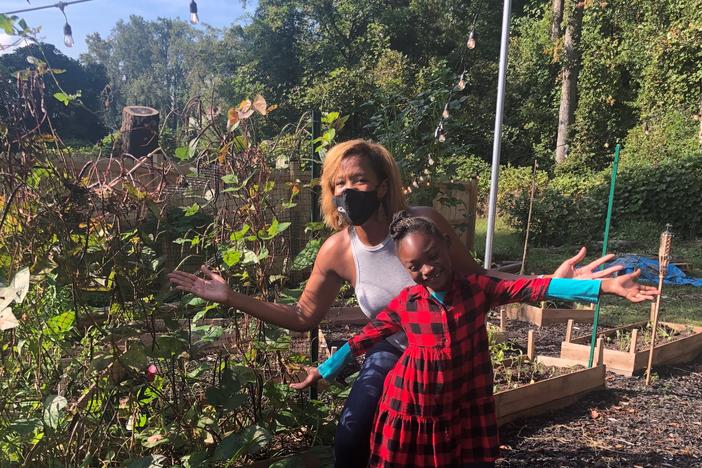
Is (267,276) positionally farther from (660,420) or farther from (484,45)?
(484,45)

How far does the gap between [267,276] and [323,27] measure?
2059 centimetres

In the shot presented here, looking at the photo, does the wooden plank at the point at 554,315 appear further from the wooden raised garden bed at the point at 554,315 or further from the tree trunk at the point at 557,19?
the tree trunk at the point at 557,19

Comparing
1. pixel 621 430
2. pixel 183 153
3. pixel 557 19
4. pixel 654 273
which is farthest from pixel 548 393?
pixel 557 19

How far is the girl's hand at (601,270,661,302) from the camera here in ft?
4.59

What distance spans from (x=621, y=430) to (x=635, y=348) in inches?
46.4

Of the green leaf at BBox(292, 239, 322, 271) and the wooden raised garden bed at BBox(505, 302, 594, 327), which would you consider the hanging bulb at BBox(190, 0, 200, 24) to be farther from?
the wooden raised garden bed at BBox(505, 302, 594, 327)

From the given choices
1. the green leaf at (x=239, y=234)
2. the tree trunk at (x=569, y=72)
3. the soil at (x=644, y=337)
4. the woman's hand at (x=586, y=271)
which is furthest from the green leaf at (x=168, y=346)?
the tree trunk at (x=569, y=72)

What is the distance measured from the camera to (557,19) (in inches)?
617

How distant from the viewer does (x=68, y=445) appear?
1.51 metres

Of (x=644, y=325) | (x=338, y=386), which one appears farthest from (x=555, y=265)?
(x=338, y=386)

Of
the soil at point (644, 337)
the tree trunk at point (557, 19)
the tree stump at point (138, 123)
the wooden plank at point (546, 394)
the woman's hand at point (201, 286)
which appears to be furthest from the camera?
the tree trunk at point (557, 19)

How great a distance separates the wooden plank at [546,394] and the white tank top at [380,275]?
1395mm

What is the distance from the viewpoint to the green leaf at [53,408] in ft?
4.56

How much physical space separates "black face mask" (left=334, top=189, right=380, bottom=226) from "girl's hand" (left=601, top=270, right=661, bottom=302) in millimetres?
760
